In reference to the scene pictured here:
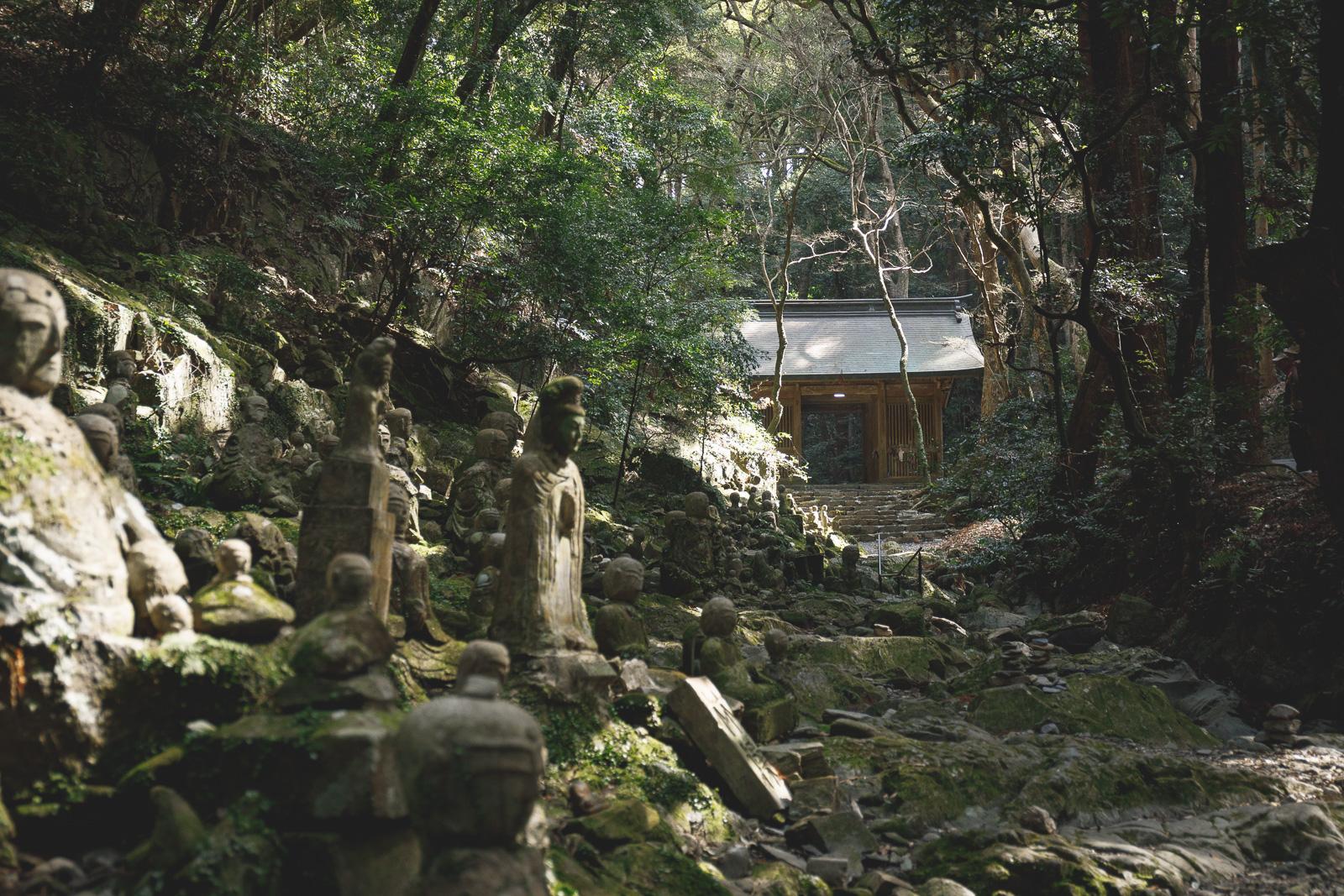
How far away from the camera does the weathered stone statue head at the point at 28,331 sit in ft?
13.3

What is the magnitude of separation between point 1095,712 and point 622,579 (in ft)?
15.4

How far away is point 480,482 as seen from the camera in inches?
432

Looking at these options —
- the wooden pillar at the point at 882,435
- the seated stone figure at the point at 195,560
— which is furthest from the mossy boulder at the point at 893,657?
the wooden pillar at the point at 882,435

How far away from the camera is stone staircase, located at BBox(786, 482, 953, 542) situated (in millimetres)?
23250

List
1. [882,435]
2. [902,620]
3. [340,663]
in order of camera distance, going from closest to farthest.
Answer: [340,663], [902,620], [882,435]

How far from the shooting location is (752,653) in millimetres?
9695

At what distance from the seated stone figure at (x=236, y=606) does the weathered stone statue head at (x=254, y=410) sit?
238 inches

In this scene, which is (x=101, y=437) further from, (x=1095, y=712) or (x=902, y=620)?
(x=902, y=620)

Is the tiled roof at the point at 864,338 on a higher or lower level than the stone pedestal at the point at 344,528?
higher

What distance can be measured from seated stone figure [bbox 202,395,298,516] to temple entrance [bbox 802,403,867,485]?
26.6 m

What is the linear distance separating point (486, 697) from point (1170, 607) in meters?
11.0

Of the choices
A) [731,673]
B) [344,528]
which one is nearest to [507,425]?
[731,673]

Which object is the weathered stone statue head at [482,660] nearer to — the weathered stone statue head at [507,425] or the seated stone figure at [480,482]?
the seated stone figure at [480,482]

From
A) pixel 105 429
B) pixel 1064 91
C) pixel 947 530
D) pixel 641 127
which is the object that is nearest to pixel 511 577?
pixel 105 429
